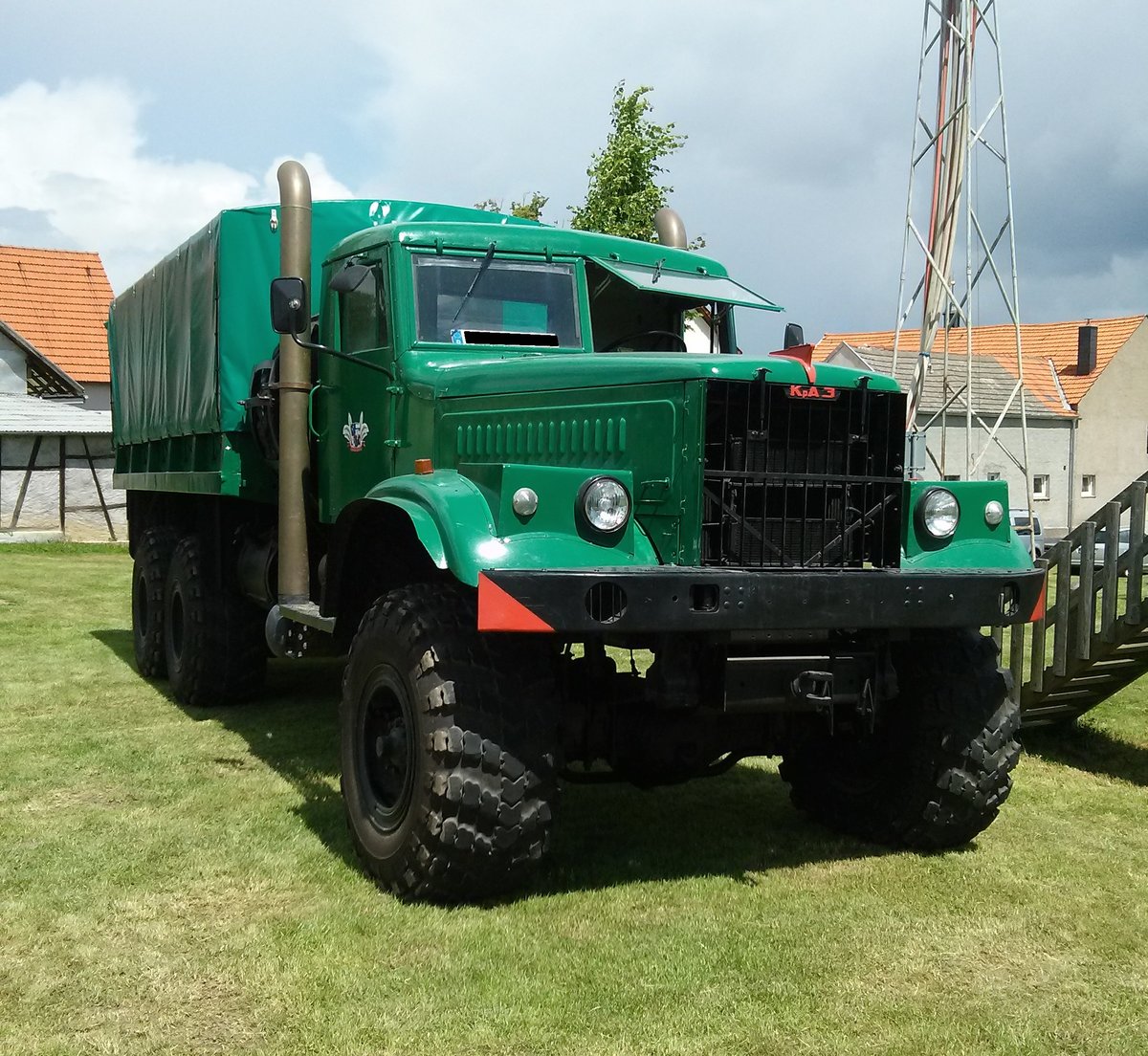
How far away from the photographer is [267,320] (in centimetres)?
808

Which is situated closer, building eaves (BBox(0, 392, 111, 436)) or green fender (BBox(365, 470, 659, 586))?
green fender (BBox(365, 470, 659, 586))

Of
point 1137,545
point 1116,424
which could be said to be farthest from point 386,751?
point 1116,424

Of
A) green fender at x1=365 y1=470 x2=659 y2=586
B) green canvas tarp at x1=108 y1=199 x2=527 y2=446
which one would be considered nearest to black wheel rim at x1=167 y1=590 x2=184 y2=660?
green canvas tarp at x1=108 y1=199 x2=527 y2=446

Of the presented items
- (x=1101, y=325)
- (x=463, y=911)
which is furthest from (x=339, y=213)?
(x=1101, y=325)

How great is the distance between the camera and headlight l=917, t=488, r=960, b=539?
17.3 feet

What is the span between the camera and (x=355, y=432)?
21.4 ft

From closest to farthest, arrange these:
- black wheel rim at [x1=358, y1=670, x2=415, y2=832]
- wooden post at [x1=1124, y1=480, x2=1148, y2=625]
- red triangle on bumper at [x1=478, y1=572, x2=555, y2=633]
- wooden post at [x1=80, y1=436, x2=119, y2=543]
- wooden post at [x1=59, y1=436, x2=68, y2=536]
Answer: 1. red triangle on bumper at [x1=478, y1=572, x2=555, y2=633]
2. black wheel rim at [x1=358, y1=670, x2=415, y2=832]
3. wooden post at [x1=1124, y1=480, x2=1148, y2=625]
4. wooden post at [x1=59, y1=436, x2=68, y2=536]
5. wooden post at [x1=80, y1=436, x2=119, y2=543]

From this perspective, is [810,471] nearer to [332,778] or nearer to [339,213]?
[332,778]

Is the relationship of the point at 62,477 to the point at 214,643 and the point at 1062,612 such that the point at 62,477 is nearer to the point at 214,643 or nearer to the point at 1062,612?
the point at 214,643

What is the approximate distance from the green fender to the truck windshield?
49.3 inches

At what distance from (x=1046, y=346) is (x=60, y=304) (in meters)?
30.3

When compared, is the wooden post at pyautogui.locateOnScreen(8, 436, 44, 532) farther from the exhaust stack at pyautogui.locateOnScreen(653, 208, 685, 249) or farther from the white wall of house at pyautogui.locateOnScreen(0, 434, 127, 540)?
the exhaust stack at pyautogui.locateOnScreen(653, 208, 685, 249)

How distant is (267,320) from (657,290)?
287cm

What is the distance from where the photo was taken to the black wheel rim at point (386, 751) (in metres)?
4.89
